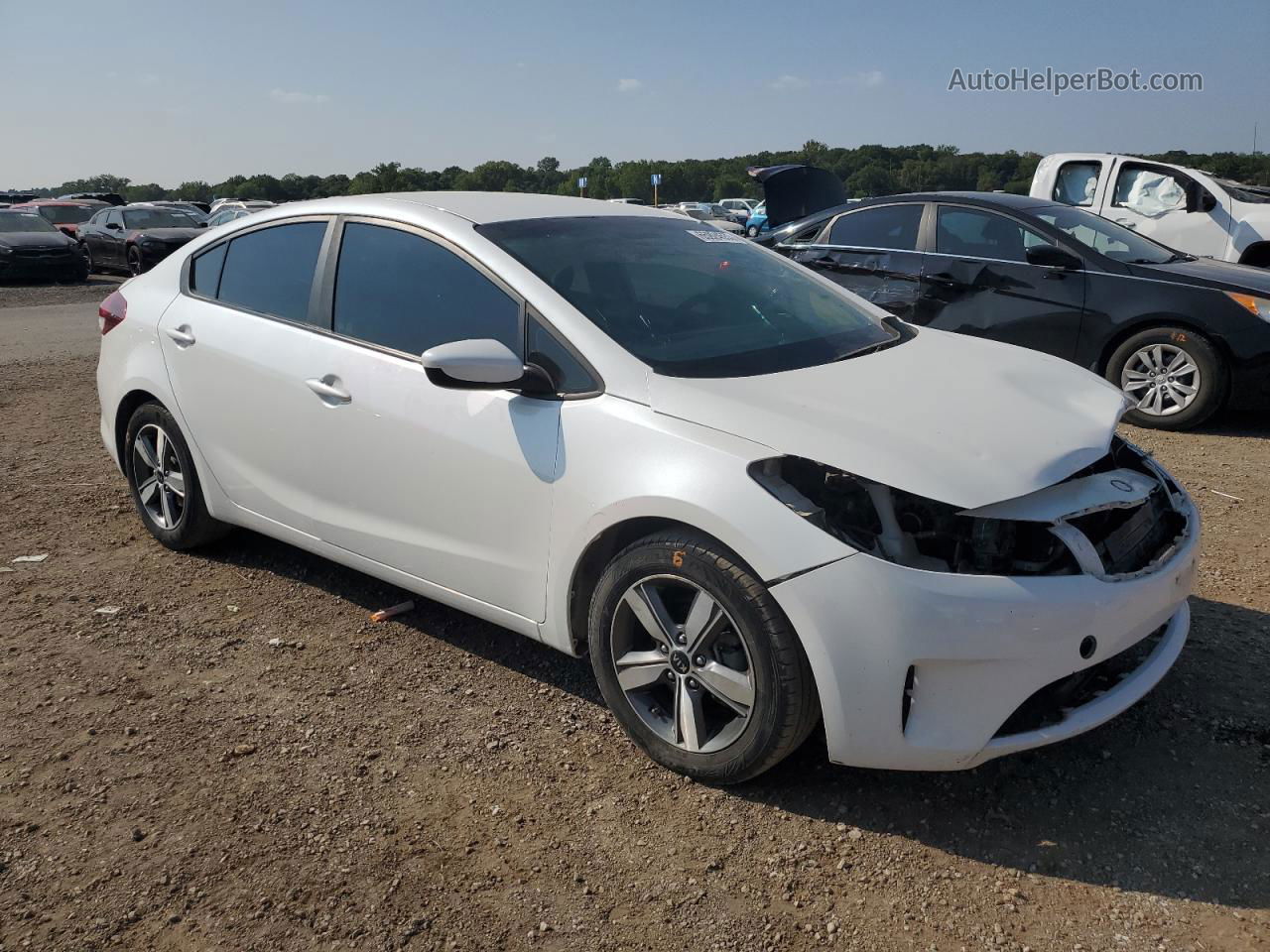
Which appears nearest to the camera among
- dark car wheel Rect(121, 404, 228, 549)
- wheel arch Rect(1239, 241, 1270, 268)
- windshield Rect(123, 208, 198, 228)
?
dark car wheel Rect(121, 404, 228, 549)

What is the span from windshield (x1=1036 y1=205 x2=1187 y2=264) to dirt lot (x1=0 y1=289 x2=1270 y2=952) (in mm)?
3946

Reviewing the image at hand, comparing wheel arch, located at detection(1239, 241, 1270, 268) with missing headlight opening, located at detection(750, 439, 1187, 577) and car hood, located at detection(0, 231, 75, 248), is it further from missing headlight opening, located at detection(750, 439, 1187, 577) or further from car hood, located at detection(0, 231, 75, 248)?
car hood, located at detection(0, 231, 75, 248)

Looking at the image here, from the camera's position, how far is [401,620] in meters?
4.09

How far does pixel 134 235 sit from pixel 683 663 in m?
21.4

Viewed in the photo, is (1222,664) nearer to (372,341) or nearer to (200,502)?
(372,341)

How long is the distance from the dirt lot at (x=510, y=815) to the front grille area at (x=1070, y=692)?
0.31m

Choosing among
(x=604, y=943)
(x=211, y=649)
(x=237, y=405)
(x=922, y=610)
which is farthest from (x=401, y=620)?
(x=922, y=610)

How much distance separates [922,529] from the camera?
Result: 105 inches

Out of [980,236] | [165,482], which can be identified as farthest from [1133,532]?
[980,236]

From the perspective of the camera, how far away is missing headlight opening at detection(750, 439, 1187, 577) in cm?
260

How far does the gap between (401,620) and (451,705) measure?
743 mm

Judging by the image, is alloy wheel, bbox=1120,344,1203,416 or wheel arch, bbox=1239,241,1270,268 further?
wheel arch, bbox=1239,241,1270,268

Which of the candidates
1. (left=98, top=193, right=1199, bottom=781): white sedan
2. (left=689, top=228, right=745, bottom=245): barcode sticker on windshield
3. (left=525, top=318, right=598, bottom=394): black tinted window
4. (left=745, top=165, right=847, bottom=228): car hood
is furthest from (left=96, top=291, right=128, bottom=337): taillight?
(left=745, top=165, right=847, bottom=228): car hood

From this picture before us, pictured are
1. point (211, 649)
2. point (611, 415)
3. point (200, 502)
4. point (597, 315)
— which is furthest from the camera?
point (200, 502)
